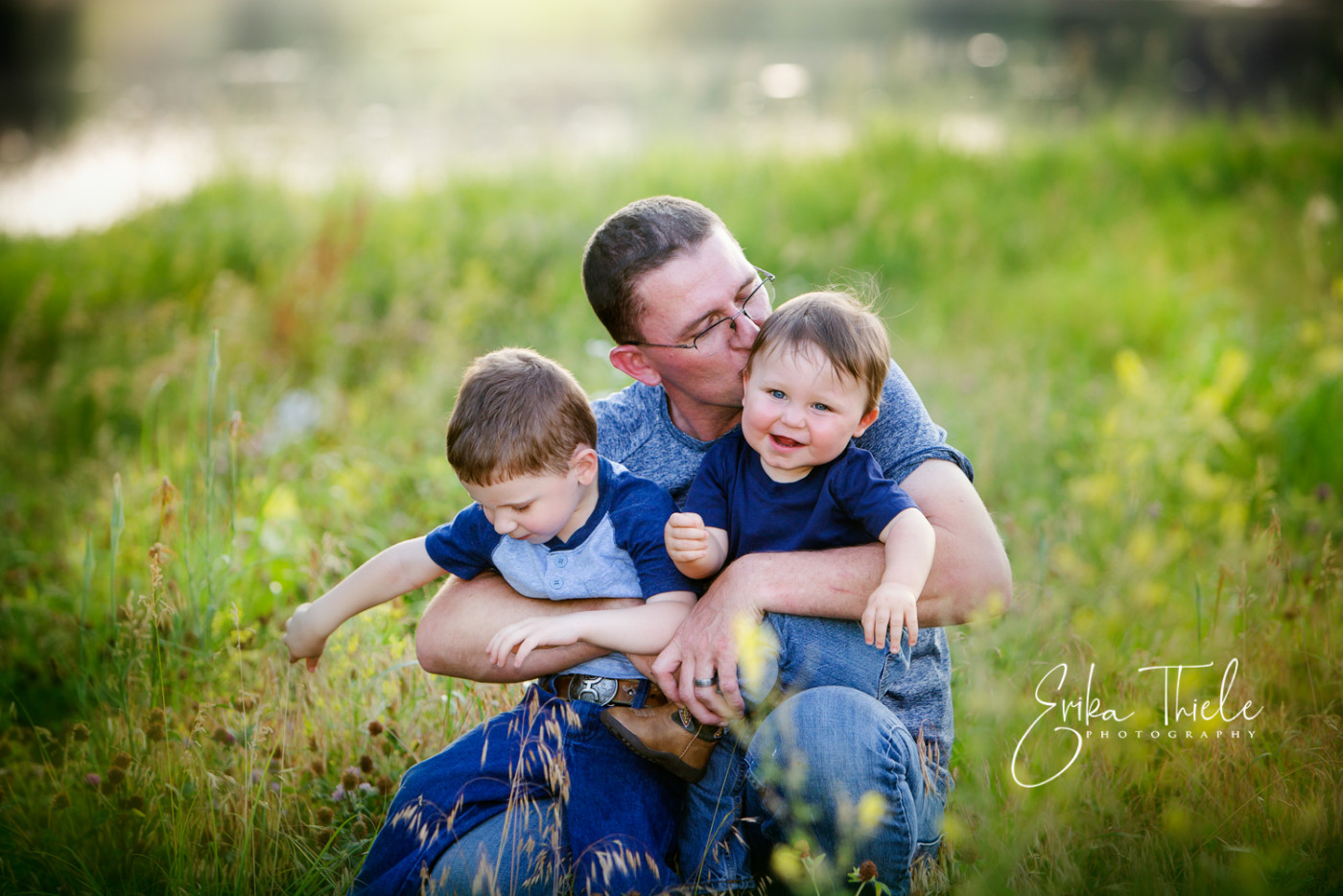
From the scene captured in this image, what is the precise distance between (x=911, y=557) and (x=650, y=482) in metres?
0.67

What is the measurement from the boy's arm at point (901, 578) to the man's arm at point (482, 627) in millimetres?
598

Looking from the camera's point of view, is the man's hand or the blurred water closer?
the man's hand

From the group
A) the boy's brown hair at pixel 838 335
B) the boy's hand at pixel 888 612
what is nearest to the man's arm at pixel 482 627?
the boy's hand at pixel 888 612

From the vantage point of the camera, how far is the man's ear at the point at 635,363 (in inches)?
110

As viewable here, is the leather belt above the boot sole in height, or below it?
above

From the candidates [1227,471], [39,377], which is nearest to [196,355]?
[39,377]

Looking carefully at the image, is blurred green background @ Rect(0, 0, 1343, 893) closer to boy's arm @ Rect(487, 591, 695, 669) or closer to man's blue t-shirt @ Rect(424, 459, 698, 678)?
man's blue t-shirt @ Rect(424, 459, 698, 678)

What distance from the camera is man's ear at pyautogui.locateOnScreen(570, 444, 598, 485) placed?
7.56ft

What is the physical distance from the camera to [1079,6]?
20.0 m

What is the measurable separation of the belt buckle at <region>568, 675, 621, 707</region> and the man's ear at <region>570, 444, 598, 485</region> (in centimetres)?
45

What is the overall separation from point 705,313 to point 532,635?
0.96 meters
